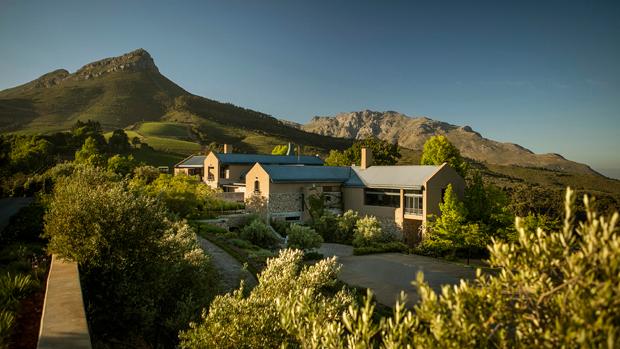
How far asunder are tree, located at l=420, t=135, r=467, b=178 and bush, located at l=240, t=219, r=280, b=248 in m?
27.1

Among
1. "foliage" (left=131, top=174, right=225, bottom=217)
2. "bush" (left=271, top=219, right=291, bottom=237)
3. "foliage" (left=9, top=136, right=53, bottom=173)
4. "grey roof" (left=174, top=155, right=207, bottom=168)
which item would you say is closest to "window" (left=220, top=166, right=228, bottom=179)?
"foliage" (left=131, top=174, right=225, bottom=217)

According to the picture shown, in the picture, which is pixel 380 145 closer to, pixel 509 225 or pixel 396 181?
pixel 396 181

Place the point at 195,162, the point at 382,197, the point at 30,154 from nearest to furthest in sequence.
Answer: the point at 382,197, the point at 30,154, the point at 195,162

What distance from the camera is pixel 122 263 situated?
11609 mm

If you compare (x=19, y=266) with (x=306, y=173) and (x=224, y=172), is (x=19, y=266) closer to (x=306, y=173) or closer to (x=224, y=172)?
(x=306, y=173)

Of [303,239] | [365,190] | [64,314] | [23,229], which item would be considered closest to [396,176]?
[365,190]

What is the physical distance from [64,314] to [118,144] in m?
82.4

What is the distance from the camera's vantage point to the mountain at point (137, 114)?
131625 mm

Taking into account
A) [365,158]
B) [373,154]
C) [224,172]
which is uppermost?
[373,154]

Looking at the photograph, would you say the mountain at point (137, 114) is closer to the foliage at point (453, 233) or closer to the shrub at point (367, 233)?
the shrub at point (367, 233)

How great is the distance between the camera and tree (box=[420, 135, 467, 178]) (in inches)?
1975

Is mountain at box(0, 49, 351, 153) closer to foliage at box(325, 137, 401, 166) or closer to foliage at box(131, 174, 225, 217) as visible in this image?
foliage at box(325, 137, 401, 166)

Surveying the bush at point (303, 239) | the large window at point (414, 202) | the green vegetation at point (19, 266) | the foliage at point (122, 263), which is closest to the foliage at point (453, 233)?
the large window at point (414, 202)

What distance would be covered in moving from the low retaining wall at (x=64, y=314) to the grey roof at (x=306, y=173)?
28.7 metres
